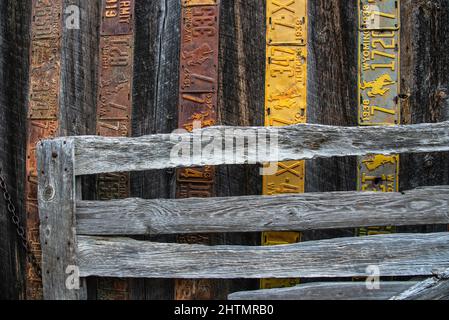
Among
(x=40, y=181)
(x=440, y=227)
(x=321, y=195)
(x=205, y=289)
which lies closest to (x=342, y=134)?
(x=321, y=195)

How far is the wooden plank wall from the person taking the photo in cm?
351

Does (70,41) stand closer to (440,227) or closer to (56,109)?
(56,109)

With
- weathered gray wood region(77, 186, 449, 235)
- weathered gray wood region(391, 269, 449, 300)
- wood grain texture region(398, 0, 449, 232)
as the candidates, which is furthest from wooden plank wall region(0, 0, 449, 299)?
weathered gray wood region(391, 269, 449, 300)

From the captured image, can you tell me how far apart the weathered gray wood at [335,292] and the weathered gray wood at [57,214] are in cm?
100

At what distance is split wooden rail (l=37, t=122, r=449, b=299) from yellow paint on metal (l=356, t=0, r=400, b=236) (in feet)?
1.41

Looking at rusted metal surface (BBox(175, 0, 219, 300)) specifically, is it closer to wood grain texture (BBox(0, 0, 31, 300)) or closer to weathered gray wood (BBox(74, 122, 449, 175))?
weathered gray wood (BBox(74, 122, 449, 175))

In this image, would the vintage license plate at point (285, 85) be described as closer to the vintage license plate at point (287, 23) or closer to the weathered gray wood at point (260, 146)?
the vintage license plate at point (287, 23)

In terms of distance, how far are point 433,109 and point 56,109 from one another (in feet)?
Result: 7.77

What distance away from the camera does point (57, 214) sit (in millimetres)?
3250

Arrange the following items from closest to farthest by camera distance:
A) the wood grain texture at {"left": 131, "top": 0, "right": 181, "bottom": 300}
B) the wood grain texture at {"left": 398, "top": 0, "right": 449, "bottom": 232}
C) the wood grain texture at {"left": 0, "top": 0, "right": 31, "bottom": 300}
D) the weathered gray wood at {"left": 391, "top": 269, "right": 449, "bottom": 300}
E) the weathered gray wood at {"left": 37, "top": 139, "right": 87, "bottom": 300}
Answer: the weathered gray wood at {"left": 391, "top": 269, "right": 449, "bottom": 300}
the weathered gray wood at {"left": 37, "top": 139, "right": 87, "bottom": 300}
the wood grain texture at {"left": 398, "top": 0, "right": 449, "bottom": 232}
the wood grain texture at {"left": 131, "top": 0, "right": 181, "bottom": 300}
the wood grain texture at {"left": 0, "top": 0, "right": 31, "bottom": 300}

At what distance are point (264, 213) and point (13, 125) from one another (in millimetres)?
1800

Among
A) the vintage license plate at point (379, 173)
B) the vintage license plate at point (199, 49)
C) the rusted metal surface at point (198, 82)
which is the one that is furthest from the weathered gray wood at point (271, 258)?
the vintage license plate at point (199, 49)

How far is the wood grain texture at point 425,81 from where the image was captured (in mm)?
3488

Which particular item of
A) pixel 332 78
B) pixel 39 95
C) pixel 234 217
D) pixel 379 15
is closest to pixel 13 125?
pixel 39 95
